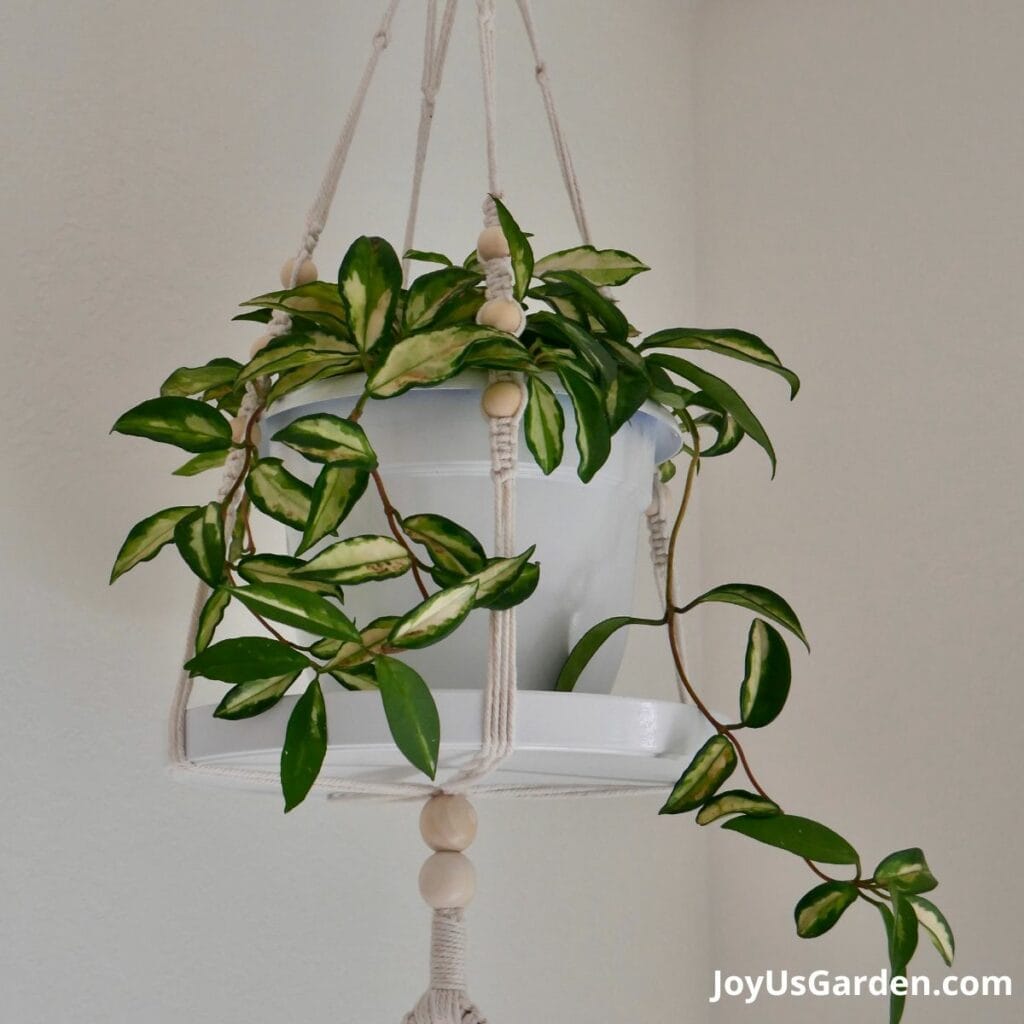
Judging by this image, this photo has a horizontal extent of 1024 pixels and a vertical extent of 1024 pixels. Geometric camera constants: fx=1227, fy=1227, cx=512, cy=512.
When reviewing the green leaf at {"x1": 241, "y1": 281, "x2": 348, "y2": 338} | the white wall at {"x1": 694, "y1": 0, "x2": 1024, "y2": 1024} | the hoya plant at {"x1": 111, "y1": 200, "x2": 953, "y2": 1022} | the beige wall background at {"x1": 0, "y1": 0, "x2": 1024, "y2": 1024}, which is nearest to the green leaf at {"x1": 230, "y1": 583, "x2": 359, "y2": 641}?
the hoya plant at {"x1": 111, "y1": 200, "x2": 953, "y2": 1022}

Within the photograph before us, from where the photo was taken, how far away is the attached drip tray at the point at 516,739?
0.61m

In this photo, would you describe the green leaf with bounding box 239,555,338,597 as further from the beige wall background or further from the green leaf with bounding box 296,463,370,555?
the beige wall background

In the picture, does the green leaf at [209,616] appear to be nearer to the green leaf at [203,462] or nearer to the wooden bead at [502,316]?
the green leaf at [203,462]

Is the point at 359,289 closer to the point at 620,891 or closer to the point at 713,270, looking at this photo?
the point at 620,891

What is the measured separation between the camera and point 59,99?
1.00 metres

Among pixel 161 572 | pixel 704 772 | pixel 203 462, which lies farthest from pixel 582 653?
pixel 161 572

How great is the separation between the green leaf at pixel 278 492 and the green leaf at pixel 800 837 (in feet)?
0.96

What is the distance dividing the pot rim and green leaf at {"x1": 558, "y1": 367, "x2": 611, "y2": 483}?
0.04m

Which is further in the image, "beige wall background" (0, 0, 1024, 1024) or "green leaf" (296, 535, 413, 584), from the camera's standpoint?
"beige wall background" (0, 0, 1024, 1024)

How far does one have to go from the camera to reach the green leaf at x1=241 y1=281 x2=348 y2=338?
733 mm

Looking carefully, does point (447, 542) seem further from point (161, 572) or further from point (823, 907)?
point (161, 572)

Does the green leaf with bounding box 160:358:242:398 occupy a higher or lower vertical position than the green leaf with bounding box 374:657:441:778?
higher

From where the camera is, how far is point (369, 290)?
2.15 ft

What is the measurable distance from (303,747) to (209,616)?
199 mm
